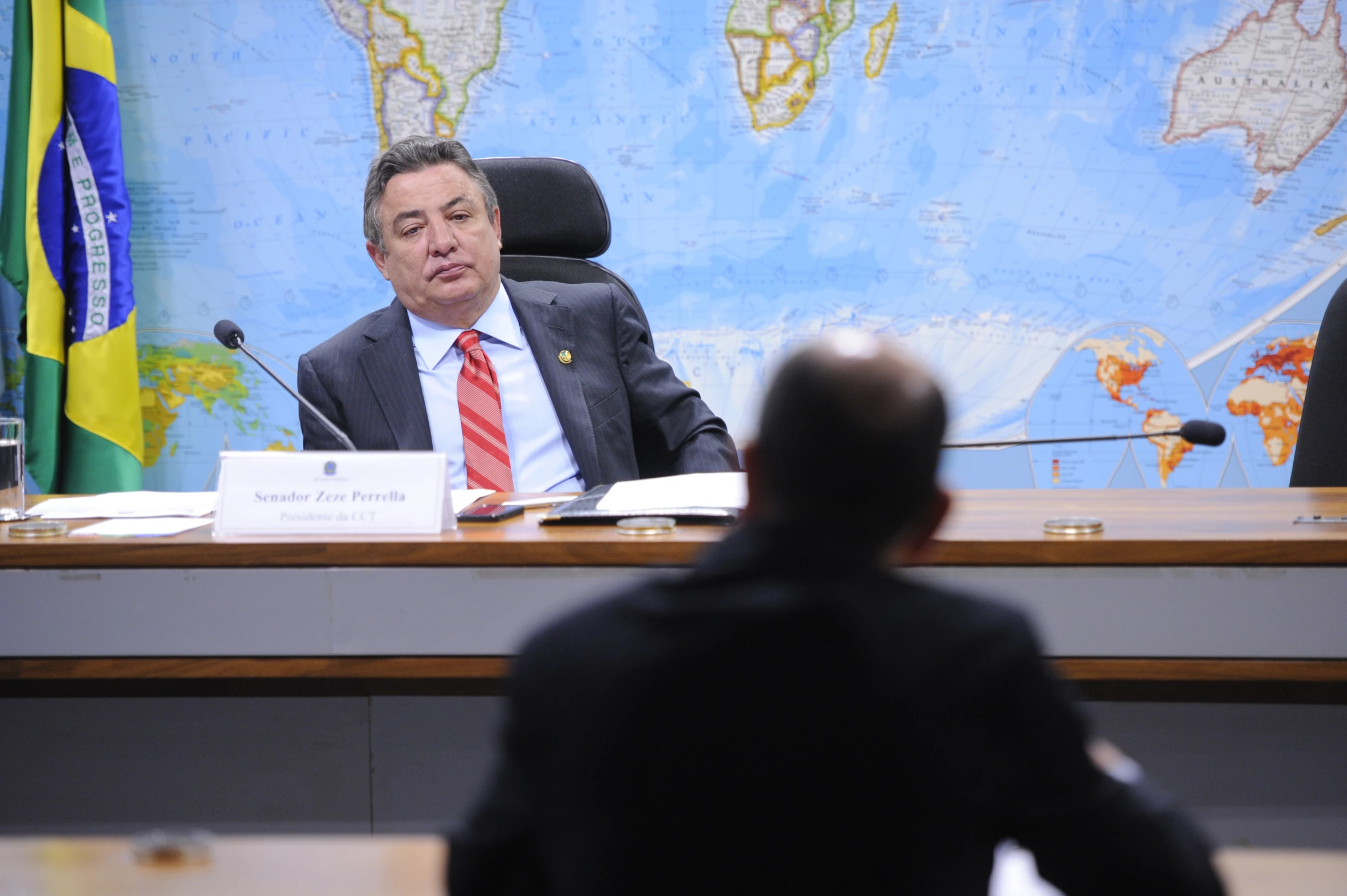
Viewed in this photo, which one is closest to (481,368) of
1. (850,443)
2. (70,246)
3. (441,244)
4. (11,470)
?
(441,244)

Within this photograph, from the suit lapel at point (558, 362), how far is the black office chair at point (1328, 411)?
3.88 ft

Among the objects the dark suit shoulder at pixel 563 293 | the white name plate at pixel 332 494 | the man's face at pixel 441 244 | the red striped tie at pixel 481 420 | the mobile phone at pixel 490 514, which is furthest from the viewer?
the dark suit shoulder at pixel 563 293

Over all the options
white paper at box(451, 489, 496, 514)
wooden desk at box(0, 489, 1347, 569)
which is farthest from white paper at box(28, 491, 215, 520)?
white paper at box(451, 489, 496, 514)

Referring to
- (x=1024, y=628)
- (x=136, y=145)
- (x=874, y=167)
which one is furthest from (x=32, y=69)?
(x=1024, y=628)

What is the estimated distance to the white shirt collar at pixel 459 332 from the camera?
213 cm

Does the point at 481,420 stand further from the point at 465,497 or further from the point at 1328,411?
the point at 1328,411

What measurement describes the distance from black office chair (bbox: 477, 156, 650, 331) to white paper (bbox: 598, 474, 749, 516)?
0.75 metres

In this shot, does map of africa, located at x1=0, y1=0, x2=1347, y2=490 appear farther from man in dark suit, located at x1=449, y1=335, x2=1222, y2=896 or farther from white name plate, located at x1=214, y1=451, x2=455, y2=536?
man in dark suit, located at x1=449, y1=335, x2=1222, y2=896

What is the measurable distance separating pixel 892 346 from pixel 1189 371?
2.72 m

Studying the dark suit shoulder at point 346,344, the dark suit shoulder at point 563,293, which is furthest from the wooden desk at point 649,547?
the dark suit shoulder at point 563,293

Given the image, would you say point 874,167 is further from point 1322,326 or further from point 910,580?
Result: point 910,580

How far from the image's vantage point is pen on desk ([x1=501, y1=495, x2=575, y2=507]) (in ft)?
4.96

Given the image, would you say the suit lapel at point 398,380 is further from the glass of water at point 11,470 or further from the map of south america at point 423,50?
the map of south america at point 423,50

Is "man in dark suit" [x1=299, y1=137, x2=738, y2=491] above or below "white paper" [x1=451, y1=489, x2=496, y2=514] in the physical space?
above
